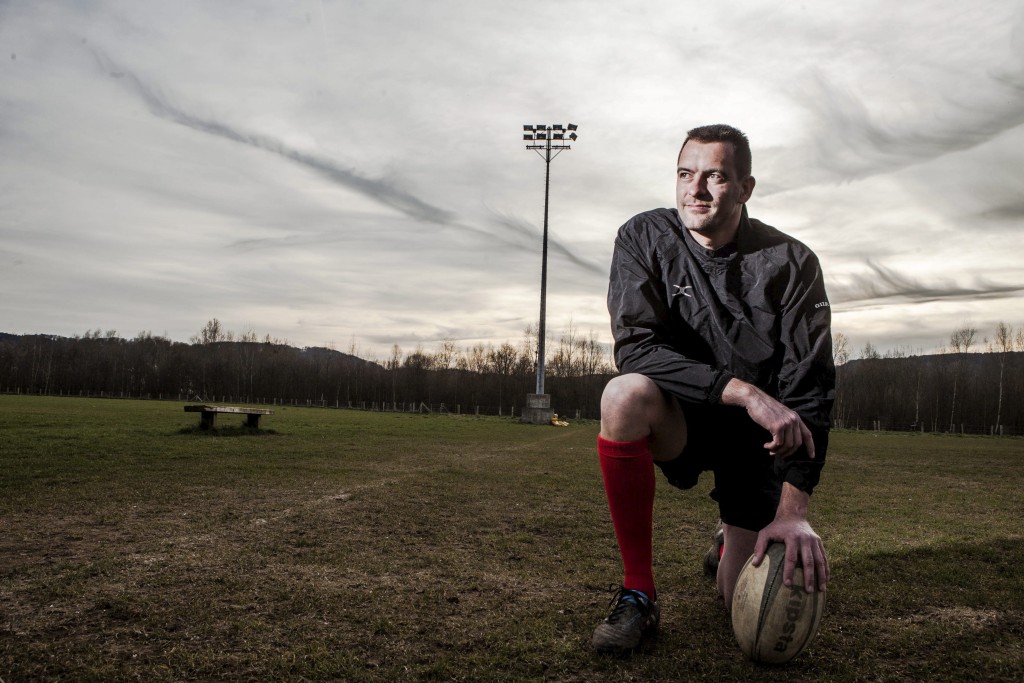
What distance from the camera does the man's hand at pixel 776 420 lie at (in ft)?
7.36

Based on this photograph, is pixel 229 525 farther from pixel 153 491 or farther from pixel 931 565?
pixel 931 565

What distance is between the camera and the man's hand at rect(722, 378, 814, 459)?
2.24 m

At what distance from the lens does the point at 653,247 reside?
115 inches

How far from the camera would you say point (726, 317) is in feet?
8.97

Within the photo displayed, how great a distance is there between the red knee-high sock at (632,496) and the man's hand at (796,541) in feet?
1.60

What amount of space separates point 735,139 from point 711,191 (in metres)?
0.25

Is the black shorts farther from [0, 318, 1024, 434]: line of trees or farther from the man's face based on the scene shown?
[0, 318, 1024, 434]: line of trees

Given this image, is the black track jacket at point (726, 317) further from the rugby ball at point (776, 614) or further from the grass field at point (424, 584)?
the grass field at point (424, 584)

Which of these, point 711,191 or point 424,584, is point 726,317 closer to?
point 711,191

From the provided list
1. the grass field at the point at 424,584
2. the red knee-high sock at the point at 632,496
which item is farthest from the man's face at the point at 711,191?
the grass field at the point at 424,584

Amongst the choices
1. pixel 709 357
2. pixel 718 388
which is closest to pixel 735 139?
pixel 709 357

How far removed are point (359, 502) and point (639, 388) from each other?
3762 mm

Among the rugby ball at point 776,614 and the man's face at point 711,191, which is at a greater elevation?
the man's face at point 711,191

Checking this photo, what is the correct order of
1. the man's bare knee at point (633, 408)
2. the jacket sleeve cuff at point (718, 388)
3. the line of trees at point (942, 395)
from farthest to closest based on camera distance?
the line of trees at point (942, 395) → the man's bare knee at point (633, 408) → the jacket sleeve cuff at point (718, 388)
